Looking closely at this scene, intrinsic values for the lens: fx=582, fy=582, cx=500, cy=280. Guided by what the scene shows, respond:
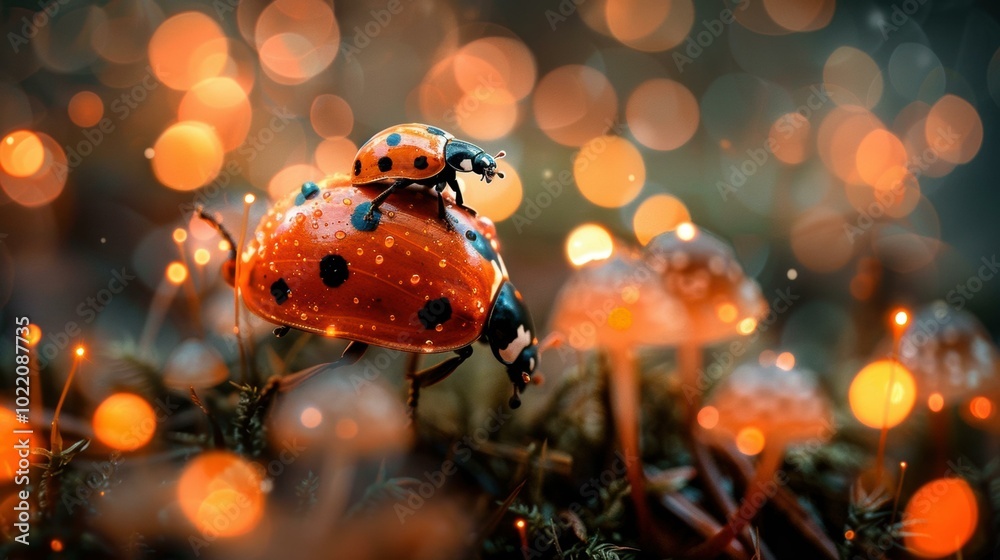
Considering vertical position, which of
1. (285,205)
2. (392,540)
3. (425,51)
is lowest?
(392,540)

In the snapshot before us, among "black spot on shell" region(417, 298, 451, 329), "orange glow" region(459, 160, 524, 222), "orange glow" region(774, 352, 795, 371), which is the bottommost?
"orange glow" region(459, 160, 524, 222)

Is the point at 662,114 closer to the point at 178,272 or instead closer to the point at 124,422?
the point at 178,272

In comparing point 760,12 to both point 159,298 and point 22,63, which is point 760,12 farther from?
point 22,63

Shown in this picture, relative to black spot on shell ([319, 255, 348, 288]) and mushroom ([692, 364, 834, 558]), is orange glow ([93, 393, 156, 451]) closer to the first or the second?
black spot on shell ([319, 255, 348, 288])

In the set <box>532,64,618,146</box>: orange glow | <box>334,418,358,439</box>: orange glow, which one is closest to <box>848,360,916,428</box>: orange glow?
<box>334,418,358,439</box>: orange glow

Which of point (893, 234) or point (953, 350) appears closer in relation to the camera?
point (953, 350)

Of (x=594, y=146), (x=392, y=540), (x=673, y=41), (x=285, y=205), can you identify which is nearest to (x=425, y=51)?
(x=594, y=146)
